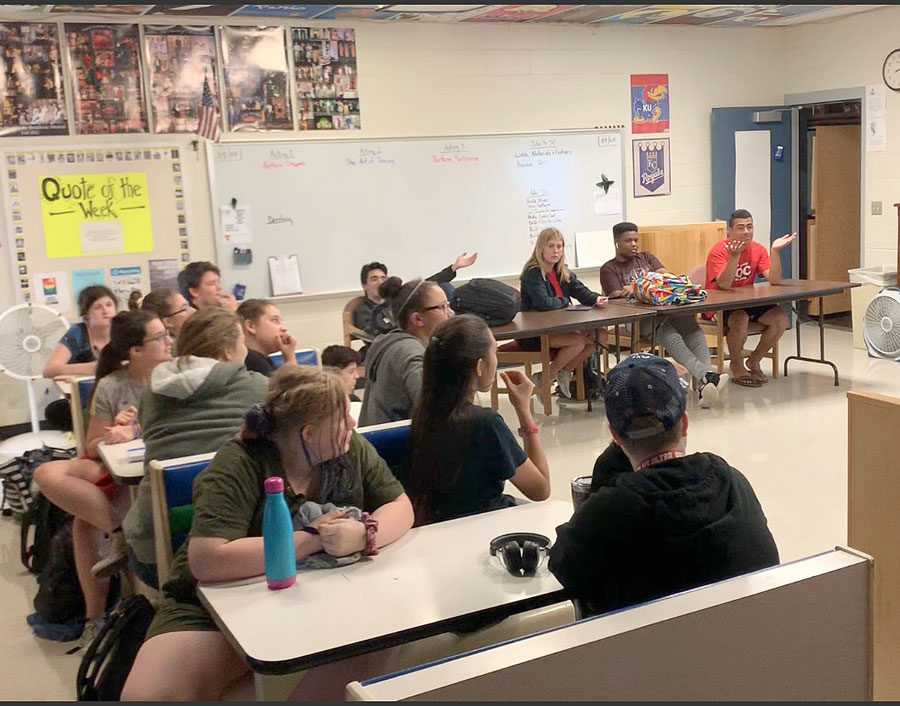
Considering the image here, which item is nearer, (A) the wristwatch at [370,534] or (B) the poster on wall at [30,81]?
(A) the wristwatch at [370,534]

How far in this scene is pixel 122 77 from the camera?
6.22m

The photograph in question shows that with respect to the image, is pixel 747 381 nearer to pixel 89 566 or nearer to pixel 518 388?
pixel 518 388

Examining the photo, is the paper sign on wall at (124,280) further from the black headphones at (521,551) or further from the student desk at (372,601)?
the black headphones at (521,551)

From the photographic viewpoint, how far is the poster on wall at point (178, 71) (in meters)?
6.30

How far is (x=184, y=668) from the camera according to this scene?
6.61 feet

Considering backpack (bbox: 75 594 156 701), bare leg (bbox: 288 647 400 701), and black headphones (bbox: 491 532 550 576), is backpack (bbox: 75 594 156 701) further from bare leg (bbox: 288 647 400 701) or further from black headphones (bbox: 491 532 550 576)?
black headphones (bbox: 491 532 550 576)

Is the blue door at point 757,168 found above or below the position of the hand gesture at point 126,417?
above

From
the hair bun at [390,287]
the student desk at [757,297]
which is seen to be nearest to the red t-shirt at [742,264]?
the student desk at [757,297]

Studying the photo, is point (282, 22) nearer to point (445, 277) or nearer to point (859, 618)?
point (445, 277)

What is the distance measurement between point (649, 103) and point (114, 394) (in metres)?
6.07

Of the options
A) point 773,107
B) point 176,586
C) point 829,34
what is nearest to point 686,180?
point 773,107

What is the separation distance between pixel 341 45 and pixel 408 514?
5.30 meters

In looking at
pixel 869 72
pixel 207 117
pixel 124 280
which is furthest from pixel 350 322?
pixel 869 72

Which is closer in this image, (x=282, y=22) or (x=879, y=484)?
(x=879, y=484)
